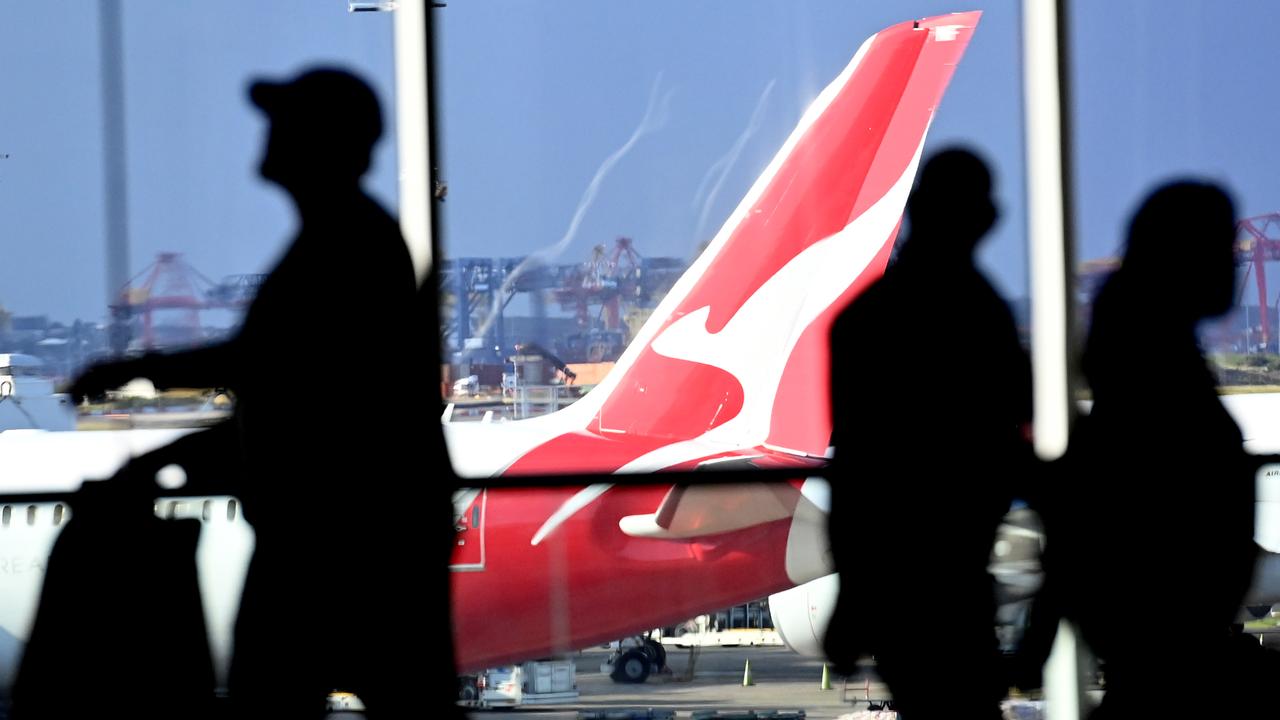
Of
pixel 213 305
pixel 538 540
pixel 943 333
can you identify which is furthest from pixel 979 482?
pixel 213 305

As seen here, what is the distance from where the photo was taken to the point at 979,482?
174 centimetres

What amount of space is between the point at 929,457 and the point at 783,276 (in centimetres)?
338

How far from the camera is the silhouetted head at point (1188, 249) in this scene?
1858 mm

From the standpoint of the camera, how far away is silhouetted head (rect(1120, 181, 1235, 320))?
1858 mm

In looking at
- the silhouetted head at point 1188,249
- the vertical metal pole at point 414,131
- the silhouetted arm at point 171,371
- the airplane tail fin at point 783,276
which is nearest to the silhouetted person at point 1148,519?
the silhouetted head at point 1188,249

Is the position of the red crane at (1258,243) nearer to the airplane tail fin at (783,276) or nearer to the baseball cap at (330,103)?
the baseball cap at (330,103)

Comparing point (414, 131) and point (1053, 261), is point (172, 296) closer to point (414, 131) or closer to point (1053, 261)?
point (414, 131)

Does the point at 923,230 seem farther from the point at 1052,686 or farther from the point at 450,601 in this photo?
the point at 450,601

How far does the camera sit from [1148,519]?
175 centimetres

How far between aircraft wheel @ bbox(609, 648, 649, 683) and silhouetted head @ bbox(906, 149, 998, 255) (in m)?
0.79

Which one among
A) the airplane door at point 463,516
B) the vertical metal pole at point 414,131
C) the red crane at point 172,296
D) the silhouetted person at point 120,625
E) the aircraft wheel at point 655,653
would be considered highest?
the vertical metal pole at point 414,131

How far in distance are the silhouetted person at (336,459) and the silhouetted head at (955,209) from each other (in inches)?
30.3

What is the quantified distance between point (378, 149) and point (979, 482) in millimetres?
991

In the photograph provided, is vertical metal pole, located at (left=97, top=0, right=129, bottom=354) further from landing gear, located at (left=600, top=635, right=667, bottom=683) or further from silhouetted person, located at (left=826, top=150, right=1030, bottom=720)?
silhouetted person, located at (left=826, top=150, right=1030, bottom=720)
